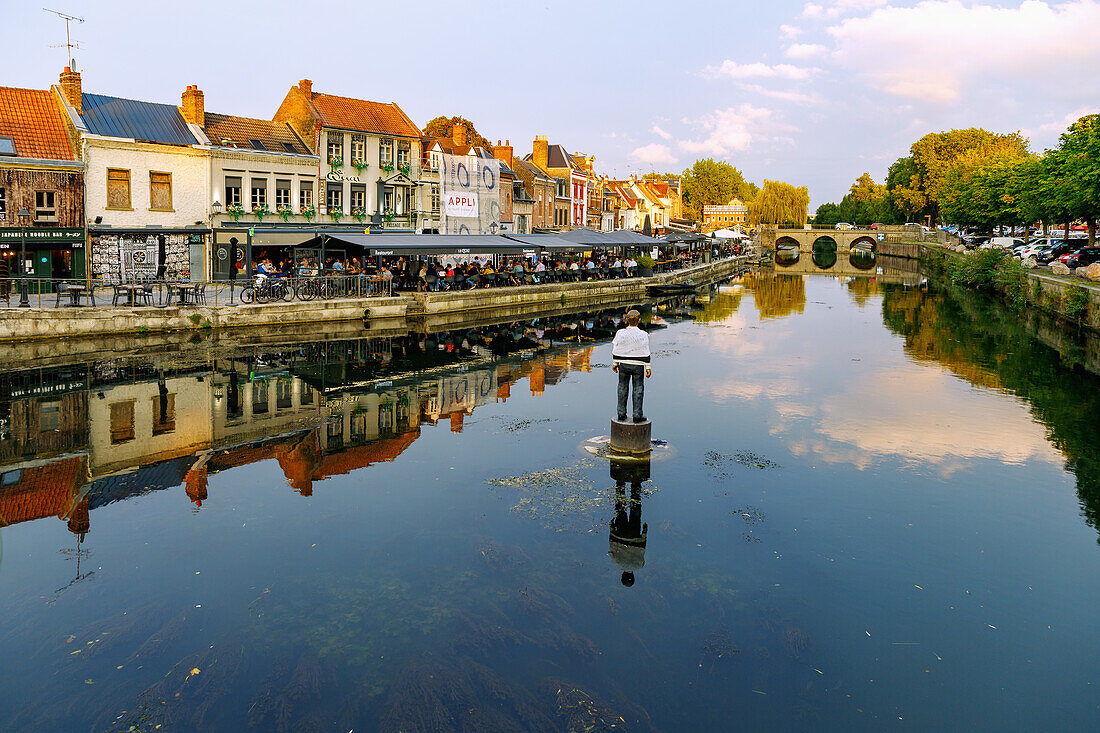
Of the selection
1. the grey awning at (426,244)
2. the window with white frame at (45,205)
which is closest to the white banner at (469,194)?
the grey awning at (426,244)

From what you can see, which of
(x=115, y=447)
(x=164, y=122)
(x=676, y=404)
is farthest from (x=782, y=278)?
(x=115, y=447)

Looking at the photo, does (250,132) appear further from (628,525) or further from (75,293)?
(628,525)

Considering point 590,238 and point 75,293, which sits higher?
point 590,238

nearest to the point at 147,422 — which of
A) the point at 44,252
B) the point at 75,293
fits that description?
the point at 75,293

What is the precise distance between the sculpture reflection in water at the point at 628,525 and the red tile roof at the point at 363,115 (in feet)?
120

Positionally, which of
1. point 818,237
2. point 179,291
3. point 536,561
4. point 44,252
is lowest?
point 536,561

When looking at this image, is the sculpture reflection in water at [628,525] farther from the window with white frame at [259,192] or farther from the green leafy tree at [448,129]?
the green leafy tree at [448,129]

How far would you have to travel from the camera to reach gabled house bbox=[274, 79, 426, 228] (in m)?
43.0

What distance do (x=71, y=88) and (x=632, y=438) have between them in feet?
110

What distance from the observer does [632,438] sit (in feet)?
41.5

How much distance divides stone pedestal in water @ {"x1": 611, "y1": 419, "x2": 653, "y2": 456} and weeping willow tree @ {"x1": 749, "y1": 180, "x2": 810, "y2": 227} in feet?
415

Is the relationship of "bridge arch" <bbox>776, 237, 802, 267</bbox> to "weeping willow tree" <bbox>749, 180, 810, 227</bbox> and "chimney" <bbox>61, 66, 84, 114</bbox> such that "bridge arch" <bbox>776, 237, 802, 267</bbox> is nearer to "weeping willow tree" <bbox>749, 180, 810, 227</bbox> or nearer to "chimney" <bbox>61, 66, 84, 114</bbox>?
"weeping willow tree" <bbox>749, 180, 810, 227</bbox>

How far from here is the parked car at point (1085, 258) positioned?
4169 cm

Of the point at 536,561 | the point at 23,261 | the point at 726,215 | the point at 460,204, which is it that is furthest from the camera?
the point at 726,215
